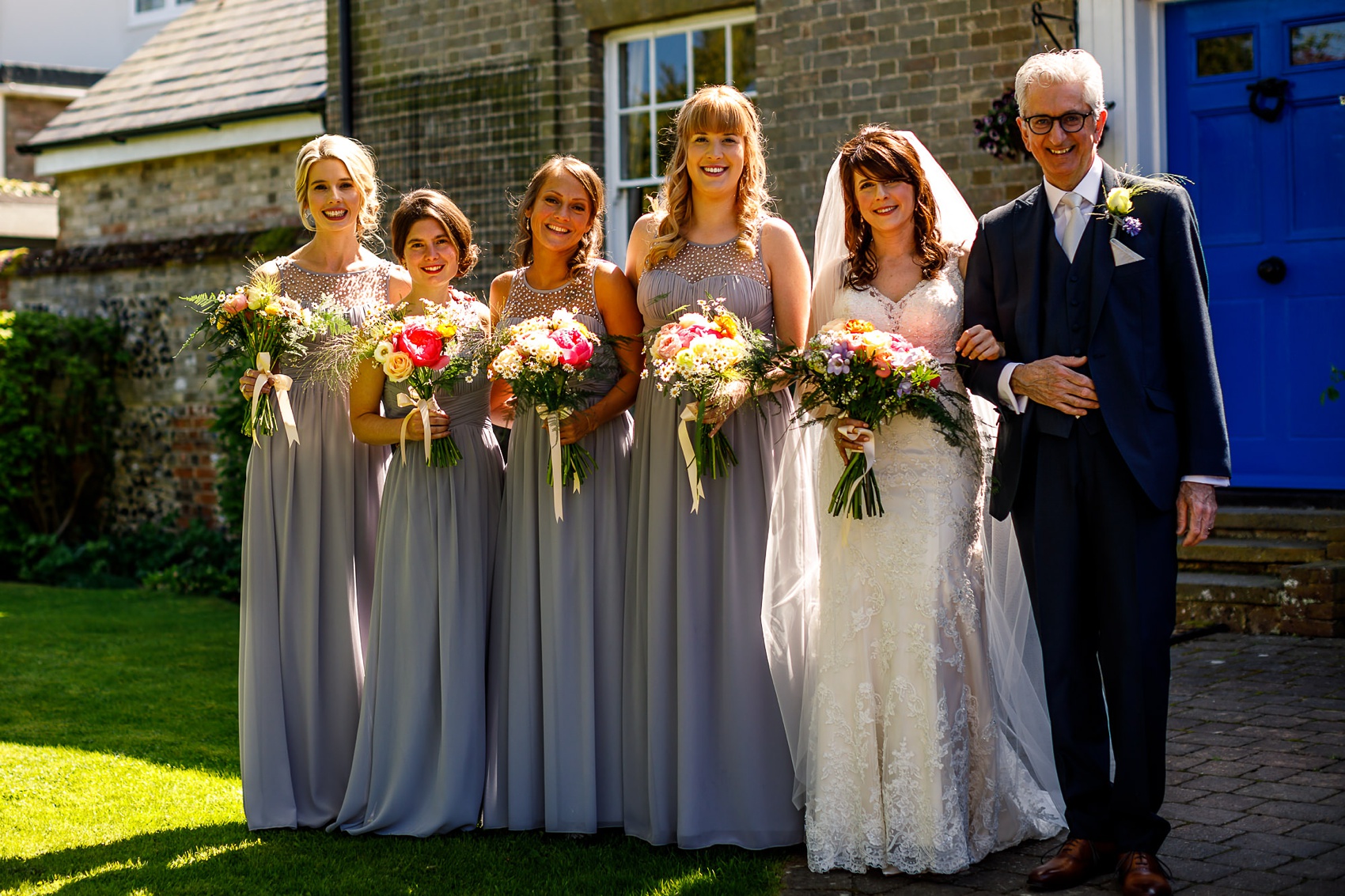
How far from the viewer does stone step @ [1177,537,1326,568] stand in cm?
718

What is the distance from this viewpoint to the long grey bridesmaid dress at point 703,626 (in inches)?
176

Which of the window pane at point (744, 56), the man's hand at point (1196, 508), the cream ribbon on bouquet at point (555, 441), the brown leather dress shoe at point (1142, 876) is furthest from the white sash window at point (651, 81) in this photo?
the brown leather dress shoe at point (1142, 876)

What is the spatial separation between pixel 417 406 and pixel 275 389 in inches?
24.1

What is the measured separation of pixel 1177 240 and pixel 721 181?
155 cm

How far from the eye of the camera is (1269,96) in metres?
7.64

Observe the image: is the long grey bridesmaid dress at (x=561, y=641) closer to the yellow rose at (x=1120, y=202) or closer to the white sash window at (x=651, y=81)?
the yellow rose at (x=1120, y=202)

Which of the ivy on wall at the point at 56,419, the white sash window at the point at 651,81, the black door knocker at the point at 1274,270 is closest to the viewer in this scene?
the black door knocker at the point at 1274,270

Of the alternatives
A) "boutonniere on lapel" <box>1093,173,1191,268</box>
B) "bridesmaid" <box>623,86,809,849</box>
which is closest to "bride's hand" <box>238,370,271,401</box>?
"bridesmaid" <box>623,86,809,849</box>

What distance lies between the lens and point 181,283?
1312 cm

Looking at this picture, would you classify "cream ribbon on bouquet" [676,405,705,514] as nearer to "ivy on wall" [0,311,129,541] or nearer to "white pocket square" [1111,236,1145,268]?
"white pocket square" [1111,236,1145,268]

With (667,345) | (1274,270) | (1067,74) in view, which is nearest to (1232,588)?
(1274,270)

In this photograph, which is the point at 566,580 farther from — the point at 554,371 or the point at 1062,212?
the point at 1062,212

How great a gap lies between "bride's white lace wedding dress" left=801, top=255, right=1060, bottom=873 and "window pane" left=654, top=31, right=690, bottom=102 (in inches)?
243

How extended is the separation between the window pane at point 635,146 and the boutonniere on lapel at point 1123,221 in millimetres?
6840
